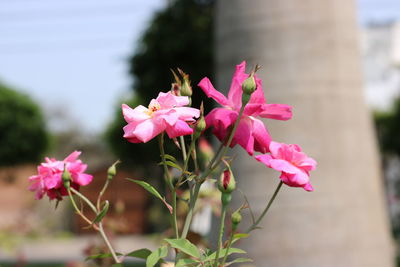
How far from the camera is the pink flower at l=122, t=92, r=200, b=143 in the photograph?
96 cm

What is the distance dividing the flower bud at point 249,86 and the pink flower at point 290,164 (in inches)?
5.3

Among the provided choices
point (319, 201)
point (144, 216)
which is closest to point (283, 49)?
point (319, 201)

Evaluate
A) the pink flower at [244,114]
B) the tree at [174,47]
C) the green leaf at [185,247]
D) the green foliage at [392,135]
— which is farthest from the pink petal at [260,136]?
the green foliage at [392,135]

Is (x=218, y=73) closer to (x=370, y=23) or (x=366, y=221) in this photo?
(x=366, y=221)

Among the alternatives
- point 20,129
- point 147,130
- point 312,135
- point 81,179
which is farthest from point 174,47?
point 147,130

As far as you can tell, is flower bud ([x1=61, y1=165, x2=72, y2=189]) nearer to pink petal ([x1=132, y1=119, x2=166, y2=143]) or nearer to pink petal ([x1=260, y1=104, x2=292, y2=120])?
pink petal ([x1=132, y1=119, x2=166, y2=143])

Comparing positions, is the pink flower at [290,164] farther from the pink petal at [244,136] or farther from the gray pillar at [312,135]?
the gray pillar at [312,135]

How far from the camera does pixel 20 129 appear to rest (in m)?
23.4

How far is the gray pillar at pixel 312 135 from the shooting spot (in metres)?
3.40

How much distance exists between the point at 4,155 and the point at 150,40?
10.1 meters

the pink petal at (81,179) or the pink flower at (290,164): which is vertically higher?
the pink flower at (290,164)

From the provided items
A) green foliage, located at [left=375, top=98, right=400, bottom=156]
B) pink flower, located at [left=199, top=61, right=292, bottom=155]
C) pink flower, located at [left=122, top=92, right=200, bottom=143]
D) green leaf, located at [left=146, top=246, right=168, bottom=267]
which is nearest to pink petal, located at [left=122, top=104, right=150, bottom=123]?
pink flower, located at [left=122, top=92, right=200, bottom=143]

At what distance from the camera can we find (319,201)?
3439 millimetres

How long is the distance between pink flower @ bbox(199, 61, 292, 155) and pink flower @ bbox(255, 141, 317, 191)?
21 mm
